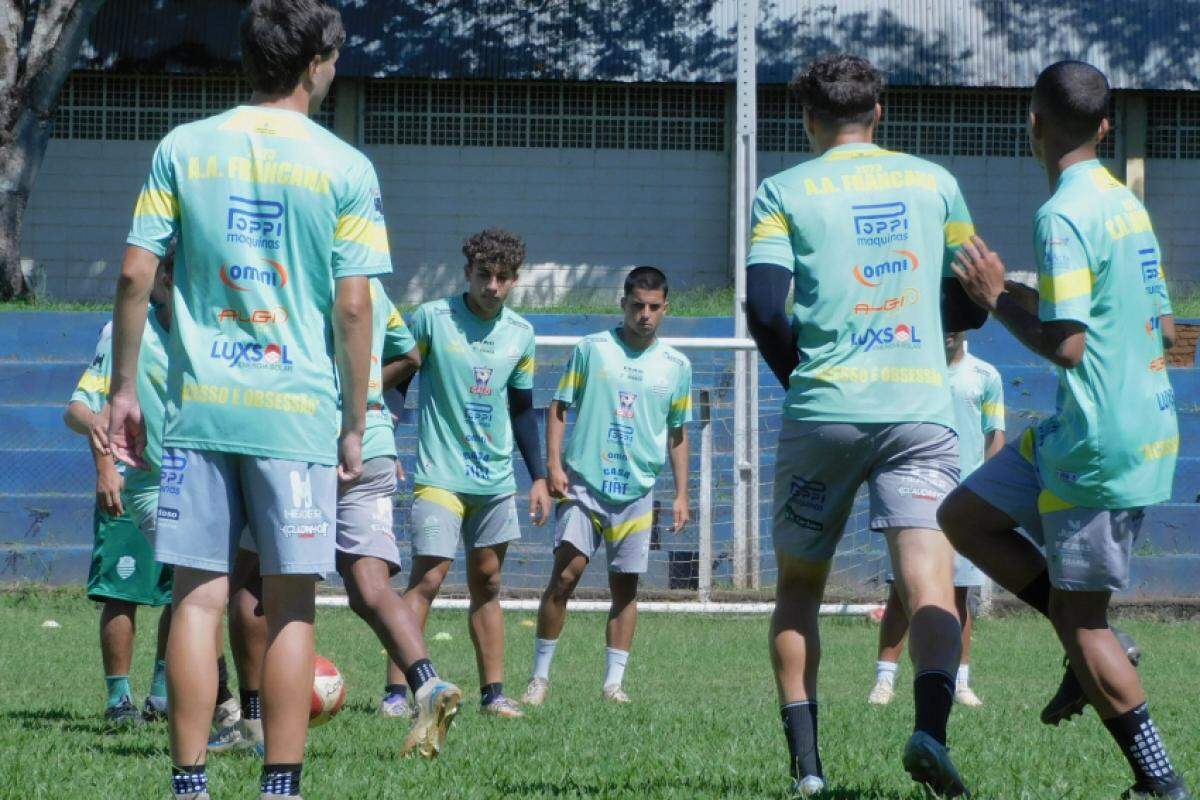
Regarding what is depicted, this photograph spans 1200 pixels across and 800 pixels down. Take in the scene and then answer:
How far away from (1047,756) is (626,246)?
1872cm

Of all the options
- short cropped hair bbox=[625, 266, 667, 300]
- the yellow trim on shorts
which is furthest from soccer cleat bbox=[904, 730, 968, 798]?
short cropped hair bbox=[625, 266, 667, 300]

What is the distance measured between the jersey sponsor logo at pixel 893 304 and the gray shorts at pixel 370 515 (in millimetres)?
2355

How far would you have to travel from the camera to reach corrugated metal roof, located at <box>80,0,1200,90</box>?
23125 millimetres

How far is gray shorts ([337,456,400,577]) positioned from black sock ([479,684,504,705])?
150 cm

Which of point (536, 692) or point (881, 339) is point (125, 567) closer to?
point (536, 692)

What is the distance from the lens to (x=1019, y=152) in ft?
80.0

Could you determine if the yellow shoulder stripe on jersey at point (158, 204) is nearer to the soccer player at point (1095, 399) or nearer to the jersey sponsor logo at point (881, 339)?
the jersey sponsor logo at point (881, 339)

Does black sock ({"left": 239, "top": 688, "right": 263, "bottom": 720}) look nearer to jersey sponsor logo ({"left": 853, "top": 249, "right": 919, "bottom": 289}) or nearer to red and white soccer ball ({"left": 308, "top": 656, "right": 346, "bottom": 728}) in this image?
red and white soccer ball ({"left": 308, "top": 656, "right": 346, "bottom": 728})

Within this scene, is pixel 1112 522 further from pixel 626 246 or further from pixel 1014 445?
pixel 626 246

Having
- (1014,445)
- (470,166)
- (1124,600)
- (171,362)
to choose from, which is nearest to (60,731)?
(171,362)

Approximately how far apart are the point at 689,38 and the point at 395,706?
1754 centimetres

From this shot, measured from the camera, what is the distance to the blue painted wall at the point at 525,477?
13422 millimetres

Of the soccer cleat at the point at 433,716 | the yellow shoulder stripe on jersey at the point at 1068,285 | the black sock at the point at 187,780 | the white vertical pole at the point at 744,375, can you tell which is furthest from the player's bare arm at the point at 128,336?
the white vertical pole at the point at 744,375

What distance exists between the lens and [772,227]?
470 cm
